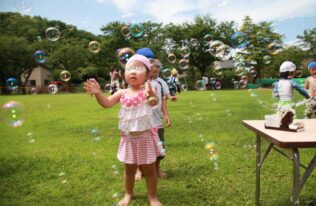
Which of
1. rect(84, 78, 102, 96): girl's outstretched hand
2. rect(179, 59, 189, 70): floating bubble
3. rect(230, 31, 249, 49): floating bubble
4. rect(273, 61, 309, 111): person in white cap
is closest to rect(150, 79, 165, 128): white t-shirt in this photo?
rect(84, 78, 102, 96): girl's outstretched hand

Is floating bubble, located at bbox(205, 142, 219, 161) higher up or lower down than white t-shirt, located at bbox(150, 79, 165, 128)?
lower down

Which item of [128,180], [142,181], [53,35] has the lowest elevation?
[142,181]

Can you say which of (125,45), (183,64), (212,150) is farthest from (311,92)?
(125,45)

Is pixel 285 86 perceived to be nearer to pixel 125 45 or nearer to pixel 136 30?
pixel 136 30

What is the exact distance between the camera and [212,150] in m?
6.34

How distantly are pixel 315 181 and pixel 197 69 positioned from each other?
57.4m

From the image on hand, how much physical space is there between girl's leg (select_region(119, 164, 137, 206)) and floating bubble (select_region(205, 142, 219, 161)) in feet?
7.25

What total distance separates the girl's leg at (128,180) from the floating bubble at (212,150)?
221 cm

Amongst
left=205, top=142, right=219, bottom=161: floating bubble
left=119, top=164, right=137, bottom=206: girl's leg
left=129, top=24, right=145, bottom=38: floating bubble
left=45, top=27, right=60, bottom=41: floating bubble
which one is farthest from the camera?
left=129, top=24, right=145, bottom=38: floating bubble

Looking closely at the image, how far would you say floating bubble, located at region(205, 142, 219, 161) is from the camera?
584 centimetres

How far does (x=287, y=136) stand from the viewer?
103 inches

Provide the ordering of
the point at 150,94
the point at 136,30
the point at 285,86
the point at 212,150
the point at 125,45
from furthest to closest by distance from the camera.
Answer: the point at 125,45 → the point at 136,30 → the point at 212,150 → the point at 285,86 → the point at 150,94

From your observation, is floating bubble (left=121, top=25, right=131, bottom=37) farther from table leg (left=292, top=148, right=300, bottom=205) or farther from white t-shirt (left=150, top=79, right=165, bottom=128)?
table leg (left=292, top=148, right=300, bottom=205)

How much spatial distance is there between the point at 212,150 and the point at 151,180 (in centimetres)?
285
